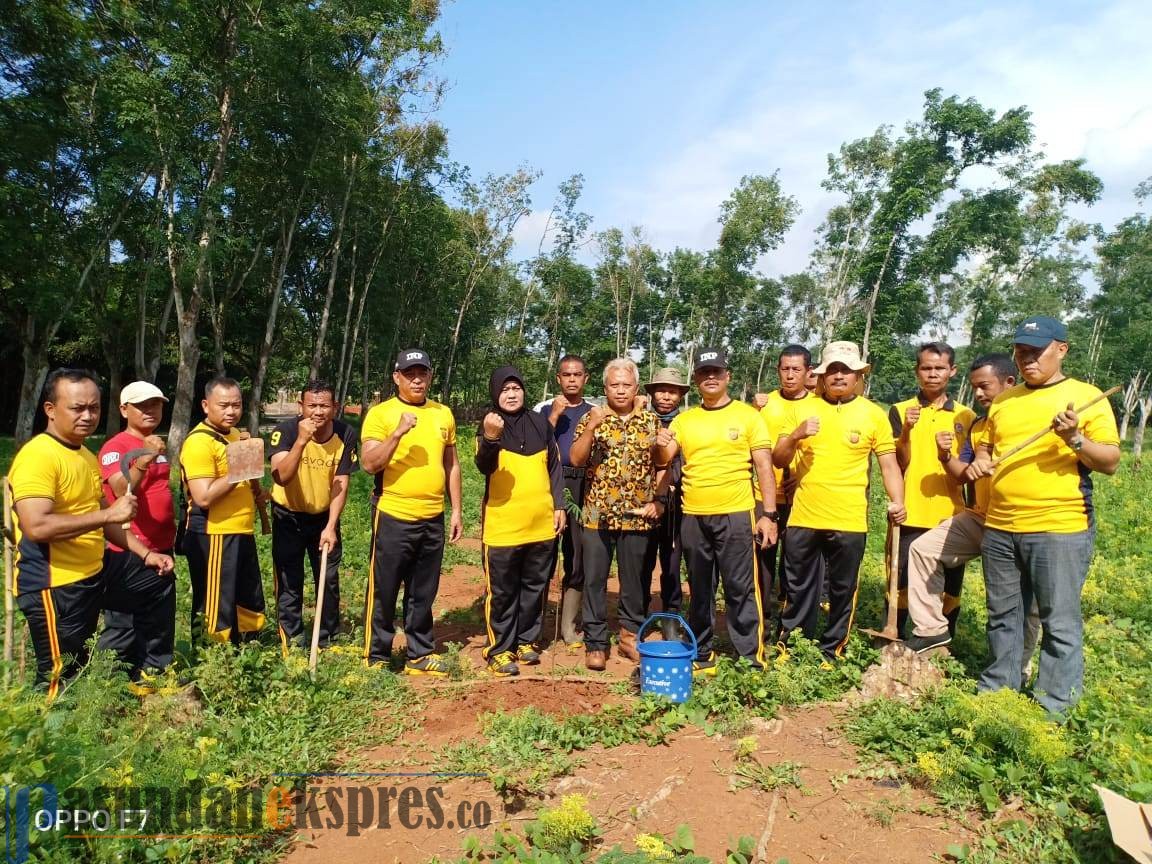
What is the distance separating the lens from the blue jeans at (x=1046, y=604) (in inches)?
151

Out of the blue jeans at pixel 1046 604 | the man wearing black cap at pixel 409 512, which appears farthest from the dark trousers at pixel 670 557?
the blue jeans at pixel 1046 604

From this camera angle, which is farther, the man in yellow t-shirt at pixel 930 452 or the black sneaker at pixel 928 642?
the man in yellow t-shirt at pixel 930 452

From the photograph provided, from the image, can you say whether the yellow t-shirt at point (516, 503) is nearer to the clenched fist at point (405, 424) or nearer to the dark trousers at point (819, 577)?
the clenched fist at point (405, 424)

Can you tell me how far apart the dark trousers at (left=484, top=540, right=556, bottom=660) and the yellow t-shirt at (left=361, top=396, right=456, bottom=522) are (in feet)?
2.13

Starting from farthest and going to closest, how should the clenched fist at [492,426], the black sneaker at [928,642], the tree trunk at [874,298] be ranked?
1. the tree trunk at [874,298]
2. the clenched fist at [492,426]
3. the black sneaker at [928,642]

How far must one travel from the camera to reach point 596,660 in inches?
211

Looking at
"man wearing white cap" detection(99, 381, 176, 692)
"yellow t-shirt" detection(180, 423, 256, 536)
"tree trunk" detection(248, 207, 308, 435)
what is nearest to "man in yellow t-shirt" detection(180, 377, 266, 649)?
"yellow t-shirt" detection(180, 423, 256, 536)

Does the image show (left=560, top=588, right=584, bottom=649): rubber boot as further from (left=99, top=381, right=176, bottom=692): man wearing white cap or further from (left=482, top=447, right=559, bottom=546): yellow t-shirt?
(left=99, top=381, right=176, bottom=692): man wearing white cap

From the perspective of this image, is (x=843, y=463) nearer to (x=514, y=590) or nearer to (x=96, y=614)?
(x=514, y=590)

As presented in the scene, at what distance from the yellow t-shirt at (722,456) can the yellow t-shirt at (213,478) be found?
3.32 metres

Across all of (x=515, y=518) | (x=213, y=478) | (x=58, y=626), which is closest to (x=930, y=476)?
(x=515, y=518)

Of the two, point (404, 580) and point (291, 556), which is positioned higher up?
point (291, 556)

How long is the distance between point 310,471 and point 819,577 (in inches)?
160

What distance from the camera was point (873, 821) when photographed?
3.37 m
